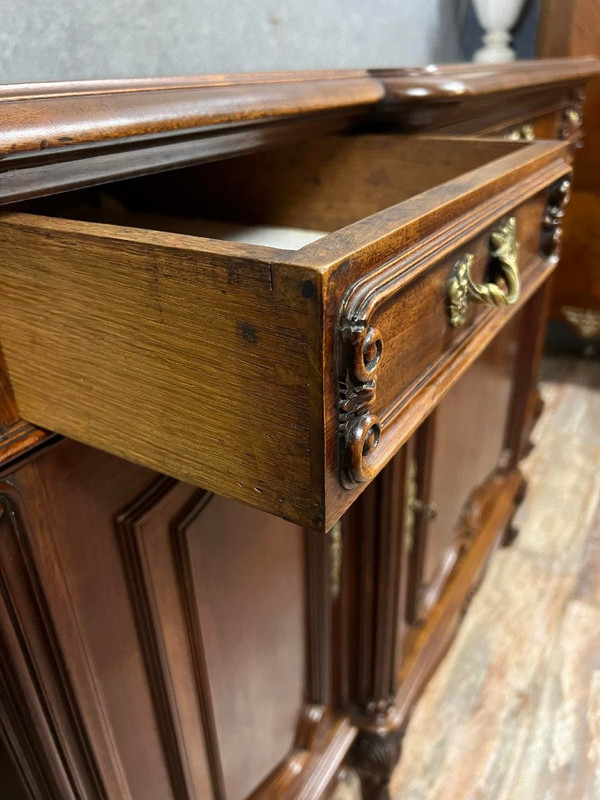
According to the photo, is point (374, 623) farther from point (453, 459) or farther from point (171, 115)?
point (171, 115)

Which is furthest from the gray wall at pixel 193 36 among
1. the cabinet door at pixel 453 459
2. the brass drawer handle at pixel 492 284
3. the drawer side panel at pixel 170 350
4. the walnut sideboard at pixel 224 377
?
the cabinet door at pixel 453 459

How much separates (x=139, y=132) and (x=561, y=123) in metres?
0.84

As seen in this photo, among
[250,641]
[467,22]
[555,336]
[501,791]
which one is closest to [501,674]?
[501,791]

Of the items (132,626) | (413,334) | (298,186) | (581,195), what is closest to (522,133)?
(298,186)

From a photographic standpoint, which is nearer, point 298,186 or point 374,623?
point 298,186

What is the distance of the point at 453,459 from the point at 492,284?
0.55m

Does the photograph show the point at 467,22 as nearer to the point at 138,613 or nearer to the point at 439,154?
the point at 439,154

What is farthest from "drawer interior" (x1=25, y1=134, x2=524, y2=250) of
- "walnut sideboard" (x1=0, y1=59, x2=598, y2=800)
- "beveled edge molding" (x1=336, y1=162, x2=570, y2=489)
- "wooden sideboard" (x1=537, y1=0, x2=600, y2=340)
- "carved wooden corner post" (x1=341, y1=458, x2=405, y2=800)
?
"wooden sideboard" (x1=537, y1=0, x2=600, y2=340)

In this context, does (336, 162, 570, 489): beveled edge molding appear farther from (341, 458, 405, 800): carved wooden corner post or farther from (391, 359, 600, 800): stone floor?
(391, 359, 600, 800): stone floor

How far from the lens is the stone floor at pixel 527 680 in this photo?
88cm

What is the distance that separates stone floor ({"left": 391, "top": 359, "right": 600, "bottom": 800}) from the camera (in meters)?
0.88

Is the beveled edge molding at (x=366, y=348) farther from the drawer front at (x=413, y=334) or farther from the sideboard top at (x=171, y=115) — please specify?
the sideboard top at (x=171, y=115)

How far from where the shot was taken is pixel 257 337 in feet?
0.82

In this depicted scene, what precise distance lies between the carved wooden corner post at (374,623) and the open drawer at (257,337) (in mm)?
318
